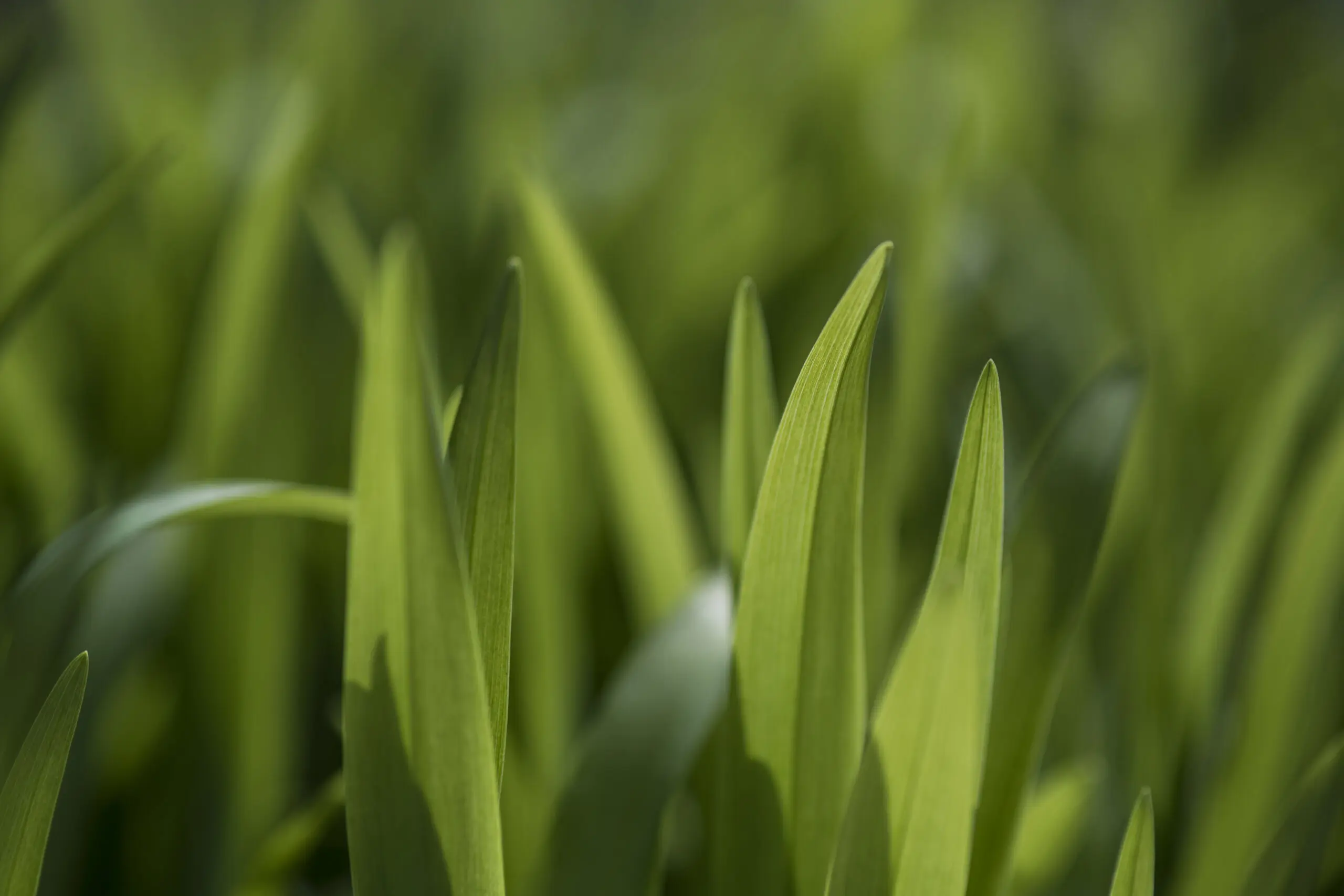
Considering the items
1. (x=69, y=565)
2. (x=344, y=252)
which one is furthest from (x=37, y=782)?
(x=344, y=252)

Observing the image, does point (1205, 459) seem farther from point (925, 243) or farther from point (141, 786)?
point (141, 786)

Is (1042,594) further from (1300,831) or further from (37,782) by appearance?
(37,782)

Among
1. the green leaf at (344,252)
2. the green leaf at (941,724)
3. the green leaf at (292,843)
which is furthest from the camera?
the green leaf at (344,252)

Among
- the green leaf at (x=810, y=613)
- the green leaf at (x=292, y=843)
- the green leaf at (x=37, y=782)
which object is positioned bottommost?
the green leaf at (x=292, y=843)

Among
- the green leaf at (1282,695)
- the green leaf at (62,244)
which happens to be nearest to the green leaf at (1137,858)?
the green leaf at (1282,695)

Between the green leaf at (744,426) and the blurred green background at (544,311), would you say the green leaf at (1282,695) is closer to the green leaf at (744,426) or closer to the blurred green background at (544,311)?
the blurred green background at (544,311)

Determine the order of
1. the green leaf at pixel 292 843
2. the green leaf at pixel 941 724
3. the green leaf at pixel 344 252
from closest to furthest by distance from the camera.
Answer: the green leaf at pixel 941 724 → the green leaf at pixel 292 843 → the green leaf at pixel 344 252

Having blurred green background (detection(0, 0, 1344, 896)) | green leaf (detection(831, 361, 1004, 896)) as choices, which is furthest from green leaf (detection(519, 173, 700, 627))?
green leaf (detection(831, 361, 1004, 896))
